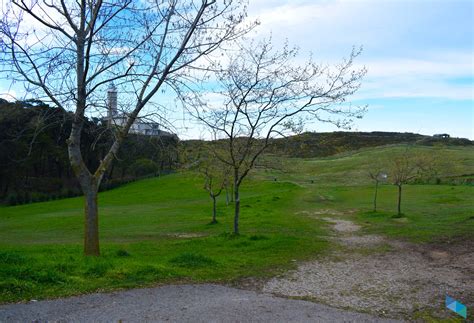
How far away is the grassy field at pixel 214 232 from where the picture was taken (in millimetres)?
8531

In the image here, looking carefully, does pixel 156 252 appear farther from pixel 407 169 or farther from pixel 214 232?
pixel 407 169

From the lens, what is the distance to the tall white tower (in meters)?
10.5

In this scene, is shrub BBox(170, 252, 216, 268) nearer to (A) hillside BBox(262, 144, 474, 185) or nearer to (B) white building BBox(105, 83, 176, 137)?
(B) white building BBox(105, 83, 176, 137)

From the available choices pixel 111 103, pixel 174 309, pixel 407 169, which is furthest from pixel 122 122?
pixel 407 169

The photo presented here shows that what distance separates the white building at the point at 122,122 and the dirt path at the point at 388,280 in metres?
4.65

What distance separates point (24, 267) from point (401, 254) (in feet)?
32.7

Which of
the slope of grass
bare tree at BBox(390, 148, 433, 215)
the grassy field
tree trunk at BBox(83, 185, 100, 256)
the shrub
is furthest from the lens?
bare tree at BBox(390, 148, 433, 215)

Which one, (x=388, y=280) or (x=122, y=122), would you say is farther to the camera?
(x=122, y=122)

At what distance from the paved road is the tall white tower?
14.7ft

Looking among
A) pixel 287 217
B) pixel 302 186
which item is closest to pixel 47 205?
pixel 302 186

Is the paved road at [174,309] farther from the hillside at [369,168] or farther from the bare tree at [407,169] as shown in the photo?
the hillside at [369,168]

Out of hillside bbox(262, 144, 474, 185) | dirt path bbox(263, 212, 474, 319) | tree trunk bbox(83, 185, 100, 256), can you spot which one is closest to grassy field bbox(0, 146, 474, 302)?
hillside bbox(262, 144, 474, 185)

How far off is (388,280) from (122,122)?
708 centimetres

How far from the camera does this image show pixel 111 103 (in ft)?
34.7
